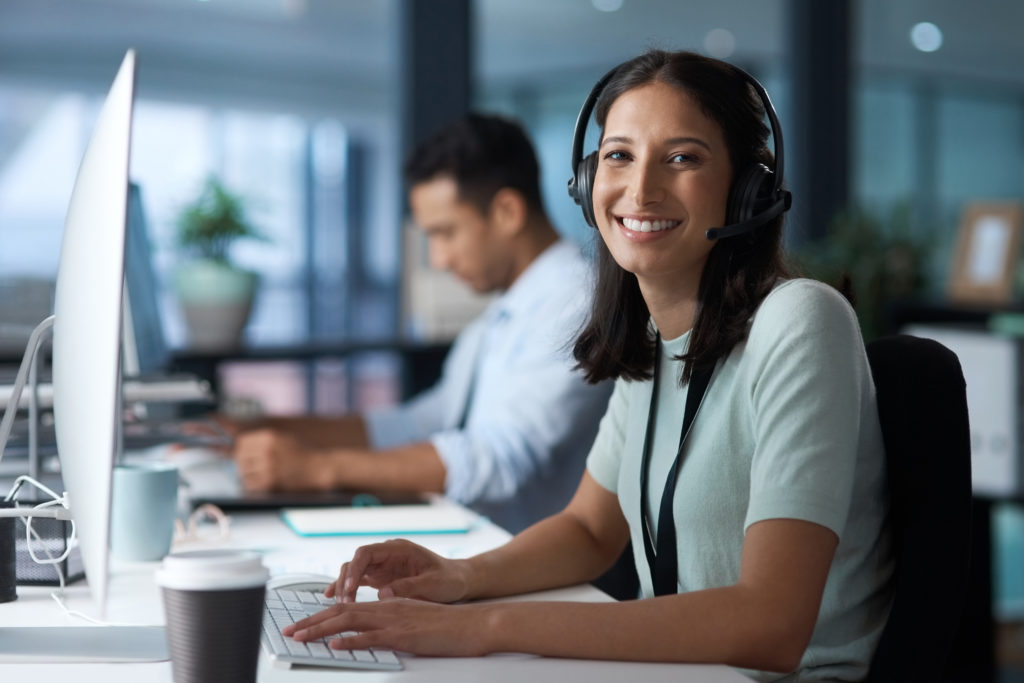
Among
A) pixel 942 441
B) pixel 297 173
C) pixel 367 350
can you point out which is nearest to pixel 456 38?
pixel 367 350

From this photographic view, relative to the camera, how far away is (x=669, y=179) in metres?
1.20

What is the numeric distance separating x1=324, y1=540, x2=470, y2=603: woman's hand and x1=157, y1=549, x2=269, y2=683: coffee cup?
0.99 feet

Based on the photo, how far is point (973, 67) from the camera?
5.51m

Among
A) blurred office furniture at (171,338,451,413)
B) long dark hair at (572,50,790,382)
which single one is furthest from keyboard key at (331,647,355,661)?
blurred office furniture at (171,338,451,413)

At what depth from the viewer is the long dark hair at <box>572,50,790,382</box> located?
1.17 metres

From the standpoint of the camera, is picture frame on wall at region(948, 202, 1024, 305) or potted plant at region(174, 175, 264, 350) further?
picture frame on wall at region(948, 202, 1024, 305)

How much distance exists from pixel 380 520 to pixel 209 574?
0.82m

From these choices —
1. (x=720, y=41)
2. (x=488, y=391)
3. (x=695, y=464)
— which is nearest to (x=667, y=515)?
(x=695, y=464)

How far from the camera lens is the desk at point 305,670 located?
0.91 m

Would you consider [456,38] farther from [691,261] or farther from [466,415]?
[691,261]

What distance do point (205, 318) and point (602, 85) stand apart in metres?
1.67

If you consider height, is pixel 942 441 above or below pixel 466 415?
above

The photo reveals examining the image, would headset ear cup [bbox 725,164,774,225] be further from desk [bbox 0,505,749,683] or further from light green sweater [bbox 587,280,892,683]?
desk [bbox 0,505,749,683]

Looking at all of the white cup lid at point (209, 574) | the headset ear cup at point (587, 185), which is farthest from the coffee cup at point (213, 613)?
the headset ear cup at point (587, 185)
